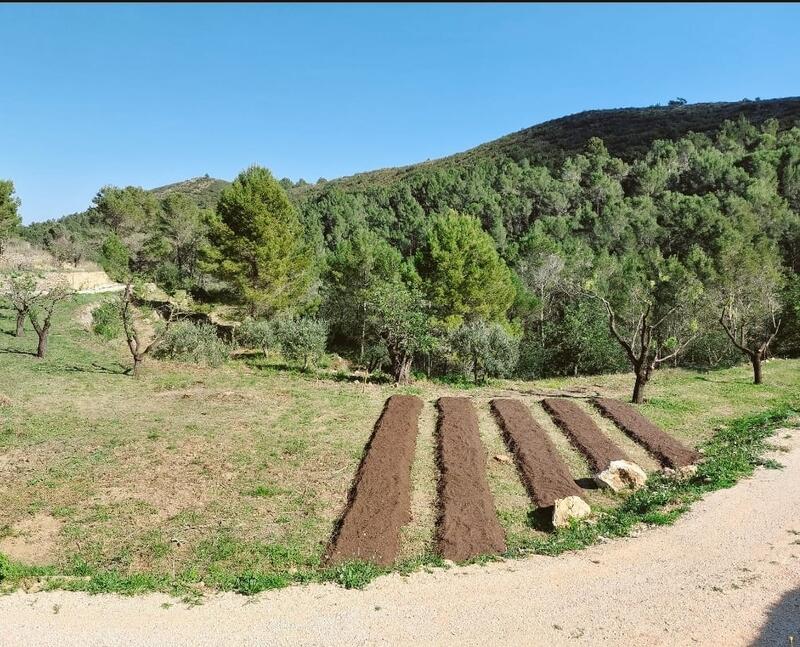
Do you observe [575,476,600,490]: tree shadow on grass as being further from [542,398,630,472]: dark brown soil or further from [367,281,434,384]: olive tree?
[367,281,434,384]: olive tree

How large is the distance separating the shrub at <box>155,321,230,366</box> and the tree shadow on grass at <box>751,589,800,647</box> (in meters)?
25.9

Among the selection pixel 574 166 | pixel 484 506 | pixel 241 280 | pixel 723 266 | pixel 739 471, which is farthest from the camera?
pixel 574 166

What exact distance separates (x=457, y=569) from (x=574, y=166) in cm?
7992

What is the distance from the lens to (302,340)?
29.6m

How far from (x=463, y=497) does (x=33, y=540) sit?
9.07 meters

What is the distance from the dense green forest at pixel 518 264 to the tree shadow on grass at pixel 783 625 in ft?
42.1

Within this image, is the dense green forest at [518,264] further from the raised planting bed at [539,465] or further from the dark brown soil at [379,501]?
the dark brown soil at [379,501]

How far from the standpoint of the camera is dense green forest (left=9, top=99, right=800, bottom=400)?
105ft

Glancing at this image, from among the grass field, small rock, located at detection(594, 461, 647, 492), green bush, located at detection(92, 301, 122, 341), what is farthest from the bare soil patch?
green bush, located at detection(92, 301, 122, 341)

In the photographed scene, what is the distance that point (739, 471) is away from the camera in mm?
14305

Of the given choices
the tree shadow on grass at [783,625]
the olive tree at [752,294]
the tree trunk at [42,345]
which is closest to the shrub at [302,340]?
the tree trunk at [42,345]

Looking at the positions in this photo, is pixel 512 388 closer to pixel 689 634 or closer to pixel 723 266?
pixel 689 634

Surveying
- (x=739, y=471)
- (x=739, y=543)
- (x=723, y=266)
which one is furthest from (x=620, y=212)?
(x=739, y=543)

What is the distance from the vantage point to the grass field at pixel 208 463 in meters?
10.4
